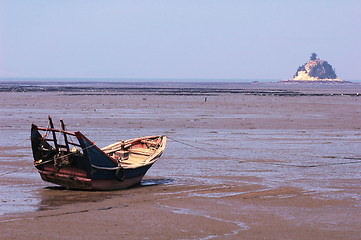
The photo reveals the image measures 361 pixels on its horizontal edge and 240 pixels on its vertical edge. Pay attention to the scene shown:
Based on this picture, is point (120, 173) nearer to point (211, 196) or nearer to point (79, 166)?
point (79, 166)

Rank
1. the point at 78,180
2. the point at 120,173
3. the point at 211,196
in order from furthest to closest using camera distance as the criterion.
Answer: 1. the point at 120,173
2. the point at 78,180
3. the point at 211,196

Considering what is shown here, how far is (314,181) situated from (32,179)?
8046 mm

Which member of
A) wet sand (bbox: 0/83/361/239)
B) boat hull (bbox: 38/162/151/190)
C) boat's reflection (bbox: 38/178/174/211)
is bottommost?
boat's reflection (bbox: 38/178/174/211)

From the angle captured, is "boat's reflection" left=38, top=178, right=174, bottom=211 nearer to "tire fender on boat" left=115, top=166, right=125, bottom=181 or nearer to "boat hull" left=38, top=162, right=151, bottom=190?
"boat hull" left=38, top=162, right=151, bottom=190

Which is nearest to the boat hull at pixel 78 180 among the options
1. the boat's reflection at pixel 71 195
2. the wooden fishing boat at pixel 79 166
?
the wooden fishing boat at pixel 79 166

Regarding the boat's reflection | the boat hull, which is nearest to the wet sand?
the boat's reflection

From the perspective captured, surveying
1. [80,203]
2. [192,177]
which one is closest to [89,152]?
[80,203]

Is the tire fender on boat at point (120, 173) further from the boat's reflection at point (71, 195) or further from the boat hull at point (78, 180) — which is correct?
the boat's reflection at point (71, 195)

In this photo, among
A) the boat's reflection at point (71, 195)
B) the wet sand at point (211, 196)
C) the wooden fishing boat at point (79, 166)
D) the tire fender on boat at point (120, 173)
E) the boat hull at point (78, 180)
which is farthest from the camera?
the tire fender on boat at point (120, 173)

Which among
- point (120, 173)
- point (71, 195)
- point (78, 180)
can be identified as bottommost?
point (71, 195)

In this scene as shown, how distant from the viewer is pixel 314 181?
17.1m

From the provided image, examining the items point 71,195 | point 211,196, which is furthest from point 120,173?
point 211,196

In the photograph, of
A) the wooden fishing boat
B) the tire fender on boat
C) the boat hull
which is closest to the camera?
the wooden fishing boat

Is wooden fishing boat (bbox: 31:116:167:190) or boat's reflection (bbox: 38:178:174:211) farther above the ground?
wooden fishing boat (bbox: 31:116:167:190)
